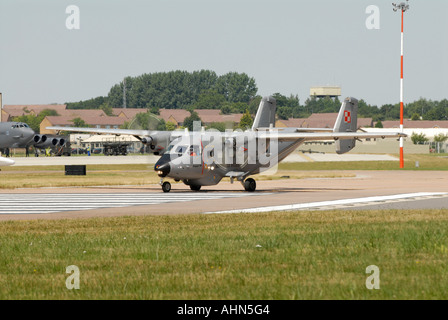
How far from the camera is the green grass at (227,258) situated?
33.6 feet

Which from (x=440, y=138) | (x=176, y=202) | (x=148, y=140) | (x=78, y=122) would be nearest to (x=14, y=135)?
(x=148, y=140)

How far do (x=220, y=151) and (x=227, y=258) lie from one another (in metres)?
22.6

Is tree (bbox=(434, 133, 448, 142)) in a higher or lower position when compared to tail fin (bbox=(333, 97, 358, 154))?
lower

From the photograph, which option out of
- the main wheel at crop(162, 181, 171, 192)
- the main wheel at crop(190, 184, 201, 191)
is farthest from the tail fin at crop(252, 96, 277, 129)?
the main wheel at crop(162, 181, 171, 192)

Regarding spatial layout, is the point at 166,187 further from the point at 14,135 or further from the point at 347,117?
A: the point at 14,135

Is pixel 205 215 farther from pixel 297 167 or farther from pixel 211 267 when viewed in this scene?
pixel 297 167

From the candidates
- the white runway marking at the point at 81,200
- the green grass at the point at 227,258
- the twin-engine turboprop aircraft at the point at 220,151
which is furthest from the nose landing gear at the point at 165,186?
the green grass at the point at 227,258

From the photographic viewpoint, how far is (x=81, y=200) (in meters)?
29.9

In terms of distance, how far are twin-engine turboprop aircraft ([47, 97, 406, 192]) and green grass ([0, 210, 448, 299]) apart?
1420cm

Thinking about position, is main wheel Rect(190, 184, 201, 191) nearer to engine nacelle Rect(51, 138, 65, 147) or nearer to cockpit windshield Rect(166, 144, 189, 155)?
cockpit windshield Rect(166, 144, 189, 155)

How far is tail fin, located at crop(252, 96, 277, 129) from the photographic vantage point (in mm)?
41688

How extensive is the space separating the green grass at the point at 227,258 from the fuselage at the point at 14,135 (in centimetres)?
5593

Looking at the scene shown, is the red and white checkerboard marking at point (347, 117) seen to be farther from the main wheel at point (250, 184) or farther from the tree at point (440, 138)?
the tree at point (440, 138)
